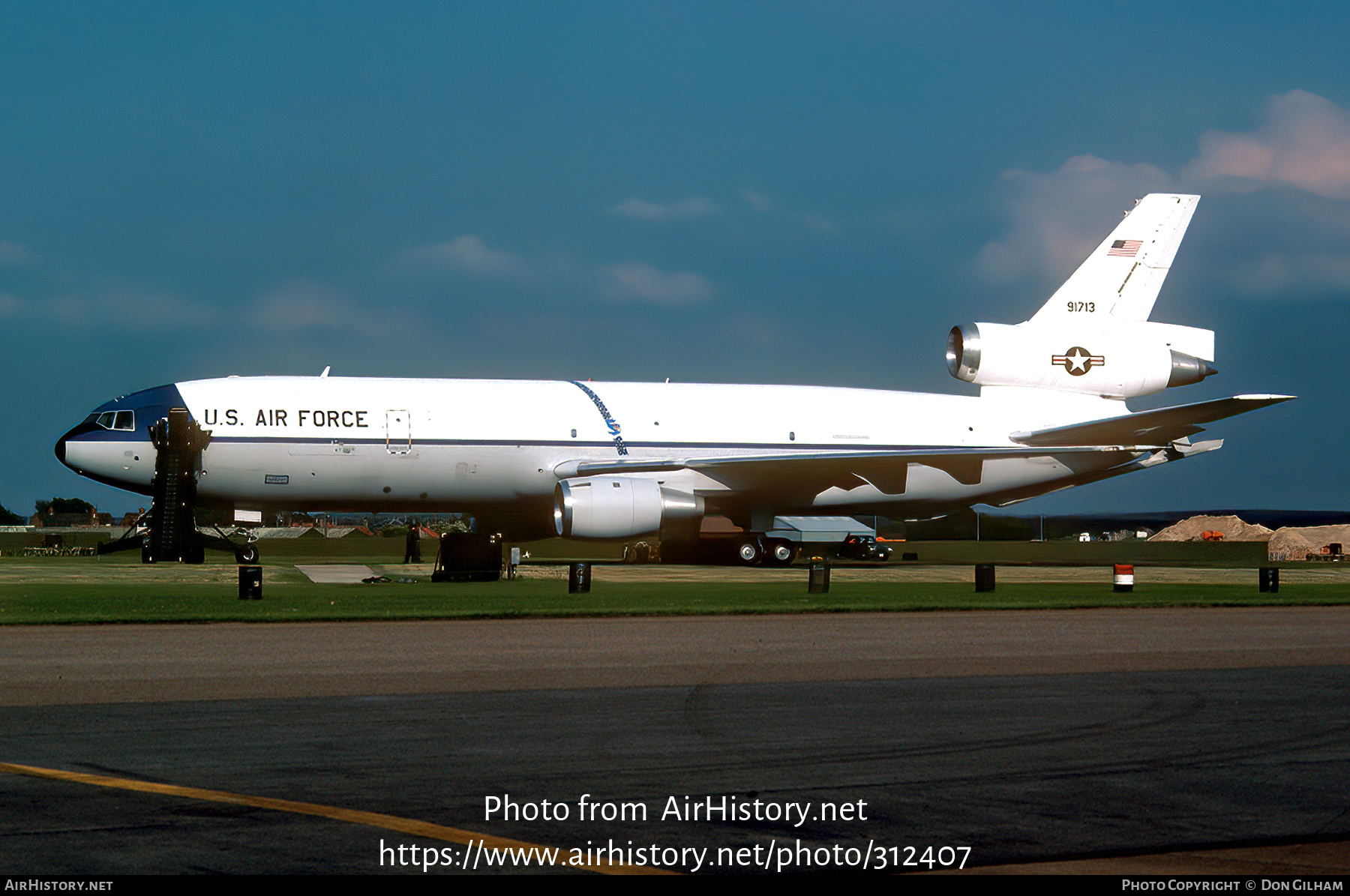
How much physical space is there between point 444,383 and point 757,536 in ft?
32.3

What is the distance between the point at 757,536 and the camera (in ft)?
116

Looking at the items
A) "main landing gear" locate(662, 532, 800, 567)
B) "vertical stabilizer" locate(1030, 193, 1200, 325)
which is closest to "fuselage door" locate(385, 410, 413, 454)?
"main landing gear" locate(662, 532, 800, 567)

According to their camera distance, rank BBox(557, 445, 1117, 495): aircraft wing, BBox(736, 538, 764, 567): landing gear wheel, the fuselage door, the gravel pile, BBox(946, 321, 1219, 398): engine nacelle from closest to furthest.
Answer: the fuselage door, BBox(557, 445, 1117, 495): aircraft wing, BBox(736, 538, 764, 567): landing gear wheel, BBox(946, 321, 1219, 398): engine nacelle, the gravel pile

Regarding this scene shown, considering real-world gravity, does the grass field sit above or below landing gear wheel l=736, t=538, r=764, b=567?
below

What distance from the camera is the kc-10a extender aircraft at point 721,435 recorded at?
3061cm

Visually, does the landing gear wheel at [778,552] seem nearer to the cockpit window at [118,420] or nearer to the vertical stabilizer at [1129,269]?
the vertical stabilizer at [1129,269]

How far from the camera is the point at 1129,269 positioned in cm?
3753

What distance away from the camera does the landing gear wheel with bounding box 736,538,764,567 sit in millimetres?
35406

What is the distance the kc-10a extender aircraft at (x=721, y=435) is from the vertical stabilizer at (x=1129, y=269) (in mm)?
51

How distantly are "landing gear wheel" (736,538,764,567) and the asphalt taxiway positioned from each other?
20.5 metres

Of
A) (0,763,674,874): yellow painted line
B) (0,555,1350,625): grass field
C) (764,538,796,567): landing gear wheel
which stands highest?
(764,538,796,567): landing gear wheel

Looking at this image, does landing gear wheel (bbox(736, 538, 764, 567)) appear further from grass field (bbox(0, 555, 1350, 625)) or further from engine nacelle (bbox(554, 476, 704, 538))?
engine nacelle (bbox(554, 476, 704, 538))

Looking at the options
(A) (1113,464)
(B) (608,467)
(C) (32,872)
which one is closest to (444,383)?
(B) (608,467)

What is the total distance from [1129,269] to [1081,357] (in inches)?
123
